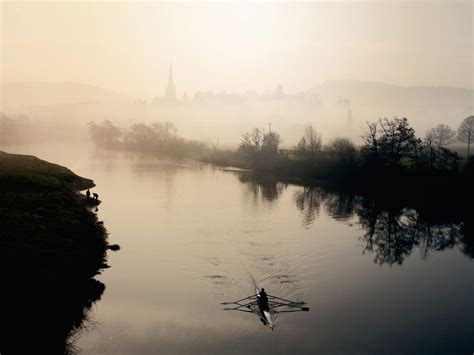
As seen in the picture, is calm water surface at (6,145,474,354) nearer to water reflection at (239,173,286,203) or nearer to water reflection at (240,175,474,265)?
water reflection at (240,175,474,265)

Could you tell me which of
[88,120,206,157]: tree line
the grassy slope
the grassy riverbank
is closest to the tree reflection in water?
the grassy slope

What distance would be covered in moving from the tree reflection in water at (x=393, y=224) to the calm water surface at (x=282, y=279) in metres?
0.27

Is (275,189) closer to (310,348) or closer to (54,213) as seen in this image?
(54,213)

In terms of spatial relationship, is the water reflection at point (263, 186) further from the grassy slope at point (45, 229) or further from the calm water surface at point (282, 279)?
the grassy slope at point (45, 229)

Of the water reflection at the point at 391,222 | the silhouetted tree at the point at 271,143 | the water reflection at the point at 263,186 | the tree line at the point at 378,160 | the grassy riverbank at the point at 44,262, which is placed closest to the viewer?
the grassy riverbank at the point at 44,262

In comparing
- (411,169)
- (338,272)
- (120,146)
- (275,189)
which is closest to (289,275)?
(338,272)

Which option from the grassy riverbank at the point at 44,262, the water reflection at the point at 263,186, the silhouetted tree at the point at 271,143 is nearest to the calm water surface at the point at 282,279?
the grassy riverbank at the point at 44,262

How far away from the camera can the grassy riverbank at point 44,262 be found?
2522 centimetres

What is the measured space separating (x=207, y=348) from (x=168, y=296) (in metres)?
7.85

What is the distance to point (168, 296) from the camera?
30359 mm

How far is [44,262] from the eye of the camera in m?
32.1

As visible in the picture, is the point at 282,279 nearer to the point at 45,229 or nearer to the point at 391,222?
the point at 45,229

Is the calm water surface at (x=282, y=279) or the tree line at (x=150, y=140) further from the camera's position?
the tree line at (x=150, y=140)

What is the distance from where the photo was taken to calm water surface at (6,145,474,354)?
24.6 m
